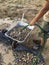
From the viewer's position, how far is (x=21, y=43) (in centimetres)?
393

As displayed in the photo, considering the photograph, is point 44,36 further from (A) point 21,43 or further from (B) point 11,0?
(B) point 11,0

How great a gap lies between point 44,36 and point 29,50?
56 cm

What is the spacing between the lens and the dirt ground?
3668 mm

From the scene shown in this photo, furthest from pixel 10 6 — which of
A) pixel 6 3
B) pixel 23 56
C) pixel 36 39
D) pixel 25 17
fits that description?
pixel 23 56

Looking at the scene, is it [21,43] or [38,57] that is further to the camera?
[21,43]

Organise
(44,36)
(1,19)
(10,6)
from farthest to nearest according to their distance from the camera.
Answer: (10,6), (1,19), (44,36)

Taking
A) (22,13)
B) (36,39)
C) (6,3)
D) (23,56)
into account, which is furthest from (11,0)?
(23,56)

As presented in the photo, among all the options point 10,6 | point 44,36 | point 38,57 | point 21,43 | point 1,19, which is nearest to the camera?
point 44,36

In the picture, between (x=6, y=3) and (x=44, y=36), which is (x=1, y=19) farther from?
(x=44, y=36)

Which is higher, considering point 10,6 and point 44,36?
point 44,36

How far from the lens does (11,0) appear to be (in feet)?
17.4

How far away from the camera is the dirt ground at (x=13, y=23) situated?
3.67 metres

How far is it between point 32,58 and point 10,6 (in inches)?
70.8

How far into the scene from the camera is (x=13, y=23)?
4523 millimetres
